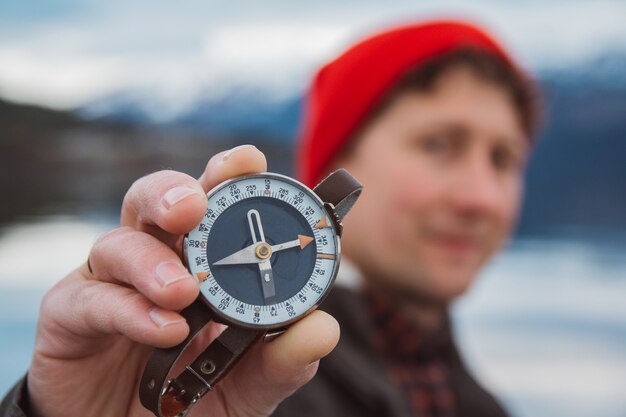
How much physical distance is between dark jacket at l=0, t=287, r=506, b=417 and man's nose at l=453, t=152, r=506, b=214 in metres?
0.35

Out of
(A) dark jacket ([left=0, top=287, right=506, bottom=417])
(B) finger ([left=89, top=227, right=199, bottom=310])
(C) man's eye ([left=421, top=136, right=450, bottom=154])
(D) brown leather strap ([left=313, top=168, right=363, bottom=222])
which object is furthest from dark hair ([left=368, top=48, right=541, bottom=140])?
(B) finger ([left=89, top=227, right=199, bottom=310])

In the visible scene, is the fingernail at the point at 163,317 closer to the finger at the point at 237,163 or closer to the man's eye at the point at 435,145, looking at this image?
the finger at the point at 237,163

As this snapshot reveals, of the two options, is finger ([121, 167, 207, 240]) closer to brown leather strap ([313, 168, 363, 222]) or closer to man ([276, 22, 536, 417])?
brown leather strap ([313, 168, 363, 222])

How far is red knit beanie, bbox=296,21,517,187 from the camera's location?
1.84 meters

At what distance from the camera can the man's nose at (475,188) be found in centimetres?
176

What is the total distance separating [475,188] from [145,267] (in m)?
1.13

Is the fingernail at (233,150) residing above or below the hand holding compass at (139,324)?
above

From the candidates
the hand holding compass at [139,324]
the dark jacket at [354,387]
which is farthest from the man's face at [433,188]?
the hand holding compass at [139,324]

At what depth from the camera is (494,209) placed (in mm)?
1810

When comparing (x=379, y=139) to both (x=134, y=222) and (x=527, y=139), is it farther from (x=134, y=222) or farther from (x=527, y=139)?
(x=134, y=222)

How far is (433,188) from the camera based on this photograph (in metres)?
1.76

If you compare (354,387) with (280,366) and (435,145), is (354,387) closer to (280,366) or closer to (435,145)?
(435,145)

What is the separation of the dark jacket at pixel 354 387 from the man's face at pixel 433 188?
0.47 feet

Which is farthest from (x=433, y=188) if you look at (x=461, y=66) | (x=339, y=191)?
(x=339, y=191)
